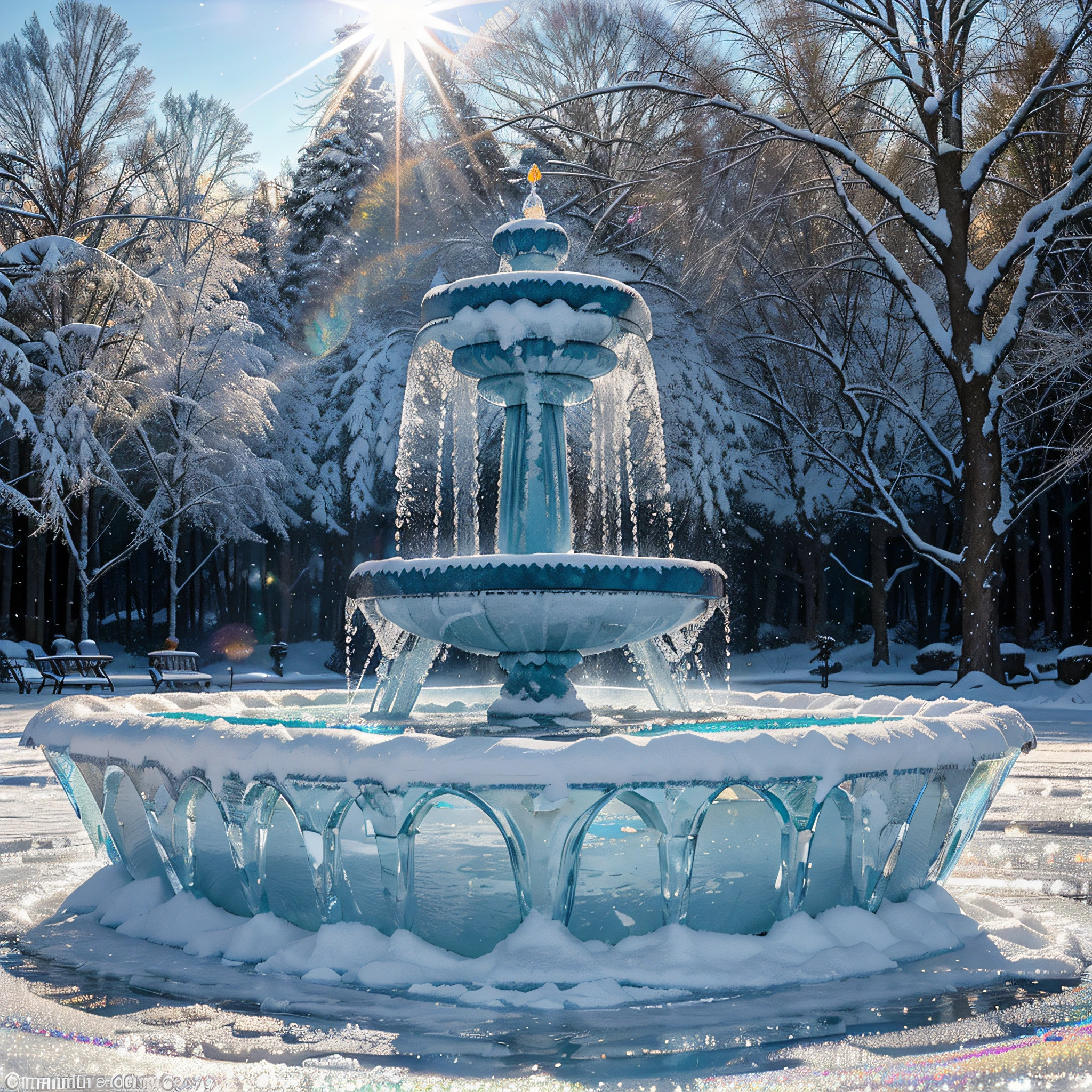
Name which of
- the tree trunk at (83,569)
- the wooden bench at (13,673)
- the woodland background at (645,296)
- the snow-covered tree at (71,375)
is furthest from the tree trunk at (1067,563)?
the tree trunk at (83,569)

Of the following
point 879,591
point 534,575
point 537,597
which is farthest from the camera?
point 879,591

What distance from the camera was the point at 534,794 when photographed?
11.5ft

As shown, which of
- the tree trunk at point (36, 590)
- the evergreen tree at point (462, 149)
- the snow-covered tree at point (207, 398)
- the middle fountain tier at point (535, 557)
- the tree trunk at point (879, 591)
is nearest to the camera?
the middle fountain tier at point (535, 557)

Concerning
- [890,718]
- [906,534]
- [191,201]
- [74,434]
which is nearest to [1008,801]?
[890,718]

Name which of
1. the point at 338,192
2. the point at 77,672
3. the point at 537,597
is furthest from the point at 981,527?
the point at 338,192

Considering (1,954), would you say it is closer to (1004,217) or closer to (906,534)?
(906,534)

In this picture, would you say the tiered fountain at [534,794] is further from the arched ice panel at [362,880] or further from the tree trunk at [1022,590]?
the tree trunk at [1022,590]

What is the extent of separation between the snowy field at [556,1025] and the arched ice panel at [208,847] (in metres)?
0.31

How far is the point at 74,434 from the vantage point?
2448 cm

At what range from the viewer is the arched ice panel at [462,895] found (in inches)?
151

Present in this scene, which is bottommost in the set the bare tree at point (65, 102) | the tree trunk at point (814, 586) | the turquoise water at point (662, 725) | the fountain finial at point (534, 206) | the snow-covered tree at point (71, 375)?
the turquoise water at point (662, 725)

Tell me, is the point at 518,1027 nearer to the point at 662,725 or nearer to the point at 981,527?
the point at 662,725

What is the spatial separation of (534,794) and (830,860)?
52.6 inches

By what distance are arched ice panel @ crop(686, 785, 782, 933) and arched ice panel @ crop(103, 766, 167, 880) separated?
2.38 m
